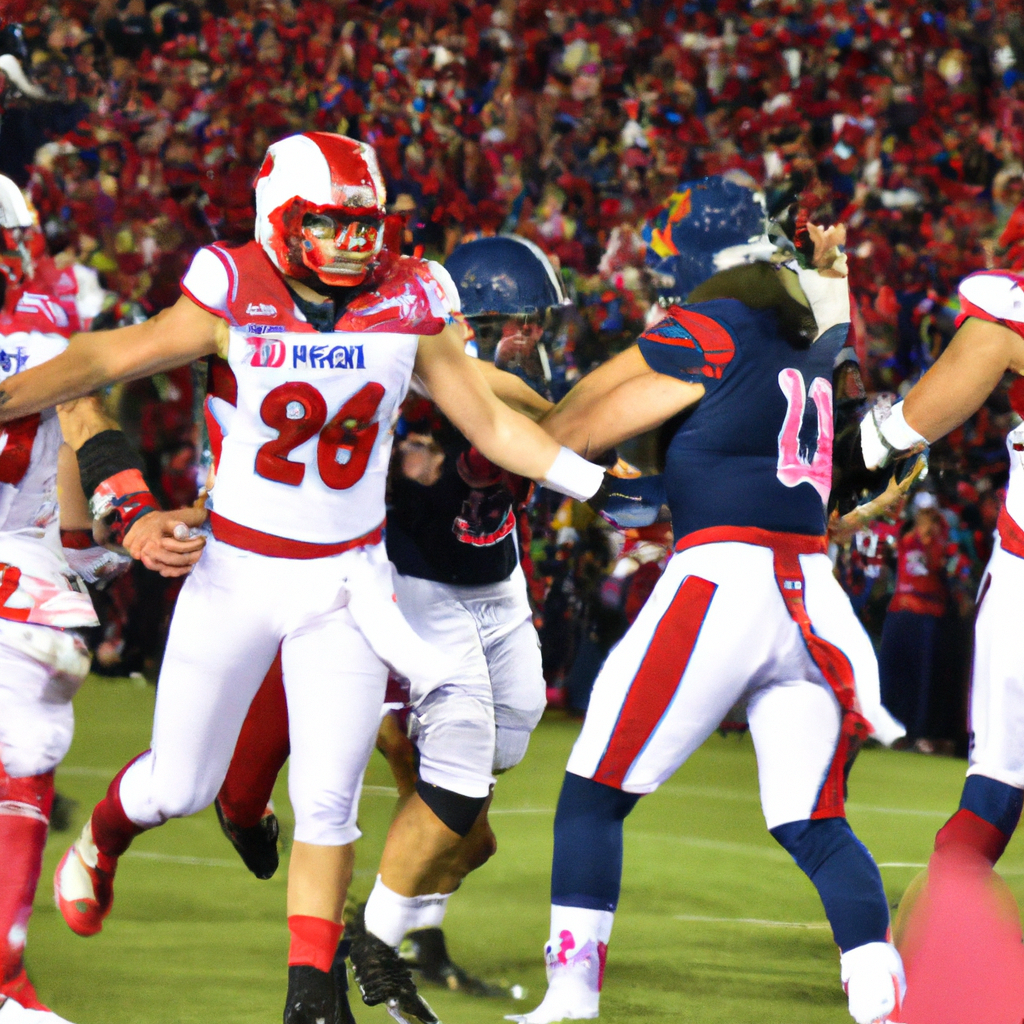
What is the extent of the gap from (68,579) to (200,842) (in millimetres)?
2582

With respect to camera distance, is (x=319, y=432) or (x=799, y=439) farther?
(x=799, y=439)

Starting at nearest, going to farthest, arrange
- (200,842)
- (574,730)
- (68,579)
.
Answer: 1. (68,579)
2. (200,842)
3. (574,730)

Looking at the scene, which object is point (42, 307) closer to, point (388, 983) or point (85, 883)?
point (85, 883)

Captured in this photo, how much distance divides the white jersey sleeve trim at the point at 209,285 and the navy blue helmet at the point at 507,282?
0.95m

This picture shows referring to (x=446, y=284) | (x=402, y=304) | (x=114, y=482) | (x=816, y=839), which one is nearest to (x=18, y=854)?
(x=114, y=482)

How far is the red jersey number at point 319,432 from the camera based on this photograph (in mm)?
3471

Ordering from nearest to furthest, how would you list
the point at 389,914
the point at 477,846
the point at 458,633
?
the point at 389,914 < the point at 458,633 < the point at 477,846

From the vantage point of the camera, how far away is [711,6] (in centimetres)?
1363

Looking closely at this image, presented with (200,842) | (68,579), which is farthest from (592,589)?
(68,579)

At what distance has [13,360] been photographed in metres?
3.69

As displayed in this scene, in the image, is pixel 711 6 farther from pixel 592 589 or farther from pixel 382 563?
pixel 382 563

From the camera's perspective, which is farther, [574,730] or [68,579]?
[574,730]

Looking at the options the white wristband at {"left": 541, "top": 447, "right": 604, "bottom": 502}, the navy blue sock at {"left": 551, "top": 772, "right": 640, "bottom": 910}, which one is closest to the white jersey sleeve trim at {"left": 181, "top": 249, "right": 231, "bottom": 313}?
the white wristband at {"left": 541, "top": 447, "right": 604, "bottom": 502}

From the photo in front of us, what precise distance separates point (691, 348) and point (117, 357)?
129 centimetres
